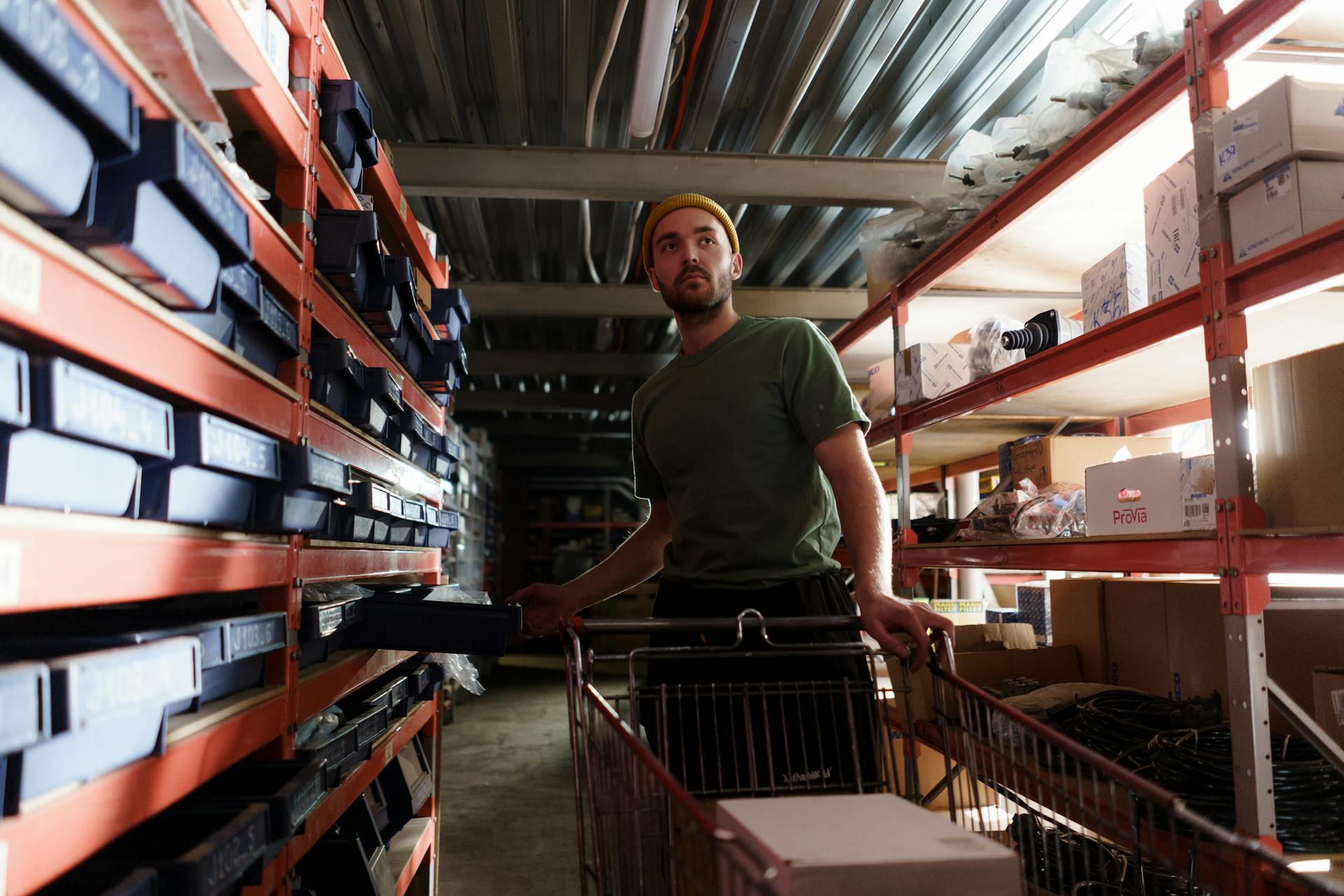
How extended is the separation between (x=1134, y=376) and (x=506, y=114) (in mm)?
2718

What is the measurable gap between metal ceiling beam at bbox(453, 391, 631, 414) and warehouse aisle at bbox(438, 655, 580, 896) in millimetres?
3008

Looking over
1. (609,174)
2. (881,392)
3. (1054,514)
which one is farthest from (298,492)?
(881,392)

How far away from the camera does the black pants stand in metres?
1.56

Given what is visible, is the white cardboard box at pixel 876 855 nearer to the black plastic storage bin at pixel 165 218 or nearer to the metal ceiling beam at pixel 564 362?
the black plastic storage bin at pixel 165 218

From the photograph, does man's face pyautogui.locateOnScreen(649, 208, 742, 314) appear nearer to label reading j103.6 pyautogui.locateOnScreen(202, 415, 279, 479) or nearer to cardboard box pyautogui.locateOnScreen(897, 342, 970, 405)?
label reading j103.6 pyautogui.locateOnScreen(202, 415, 279, 479)

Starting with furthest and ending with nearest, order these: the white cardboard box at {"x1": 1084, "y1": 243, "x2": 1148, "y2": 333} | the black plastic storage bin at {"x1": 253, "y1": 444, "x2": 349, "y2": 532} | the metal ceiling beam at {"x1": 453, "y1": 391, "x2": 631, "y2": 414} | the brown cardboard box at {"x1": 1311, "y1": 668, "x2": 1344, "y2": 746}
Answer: the metal ceiling beam at {"x1": 453, "y1": 391, "x2": 631, "y2": 414} < the white cardboard box at {"x1": 1084, "y1": 243, "x2": 1148, "y2": 333} < the brown cardboard box at {"x1": 1311, "y1": 668, "x2": 1344, "y2": 746} < the black plastic storage bin at {"x1": 253, "y1": 444, "x2": 349, "y2": 532}

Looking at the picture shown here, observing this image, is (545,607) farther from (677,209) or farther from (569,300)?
(569,300)

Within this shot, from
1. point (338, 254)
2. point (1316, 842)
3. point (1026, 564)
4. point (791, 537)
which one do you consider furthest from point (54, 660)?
point (1026, 564)

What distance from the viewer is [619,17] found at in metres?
2.82

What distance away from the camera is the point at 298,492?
137cm

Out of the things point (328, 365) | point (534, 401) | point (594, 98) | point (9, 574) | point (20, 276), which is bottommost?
point (9, 574)

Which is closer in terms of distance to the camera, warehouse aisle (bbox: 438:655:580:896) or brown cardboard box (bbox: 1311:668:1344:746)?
brown cardboard box (bbox: 1311:668:1344:746)

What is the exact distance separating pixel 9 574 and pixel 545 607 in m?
1.21

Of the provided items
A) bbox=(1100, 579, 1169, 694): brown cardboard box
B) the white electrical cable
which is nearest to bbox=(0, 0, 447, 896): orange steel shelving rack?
the white electrical cable
